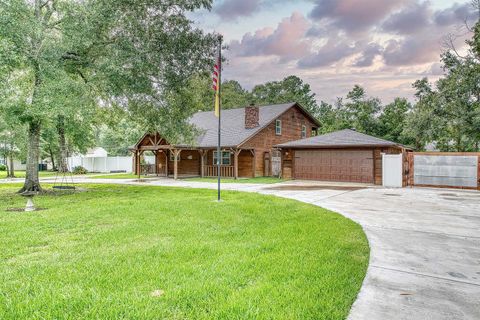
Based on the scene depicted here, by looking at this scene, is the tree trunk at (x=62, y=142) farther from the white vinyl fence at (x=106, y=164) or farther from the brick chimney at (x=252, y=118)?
the brick chimney at (x=252, y=118)

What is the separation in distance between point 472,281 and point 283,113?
20.0 meters

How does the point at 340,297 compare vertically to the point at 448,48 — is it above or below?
below

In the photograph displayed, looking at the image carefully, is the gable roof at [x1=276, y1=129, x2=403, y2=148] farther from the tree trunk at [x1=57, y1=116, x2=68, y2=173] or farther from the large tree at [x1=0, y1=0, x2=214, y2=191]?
the tree trunk at [x1=57, y1=116, x2=68, y2=173]

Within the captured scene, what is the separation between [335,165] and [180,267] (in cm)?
1518

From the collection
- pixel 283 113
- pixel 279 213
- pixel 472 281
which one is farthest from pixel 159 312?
pixel 283 113

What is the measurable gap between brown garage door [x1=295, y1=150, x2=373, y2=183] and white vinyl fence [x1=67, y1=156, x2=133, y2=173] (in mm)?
19199

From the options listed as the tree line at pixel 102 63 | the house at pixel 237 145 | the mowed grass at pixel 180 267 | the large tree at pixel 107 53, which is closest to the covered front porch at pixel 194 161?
the house at pixel 237 145

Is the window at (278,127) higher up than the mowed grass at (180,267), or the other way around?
the window at (278,127)

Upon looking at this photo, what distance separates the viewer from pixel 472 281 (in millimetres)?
3398

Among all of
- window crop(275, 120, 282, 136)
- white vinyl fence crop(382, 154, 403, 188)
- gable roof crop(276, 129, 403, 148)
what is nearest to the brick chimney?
window crop(275, 120, 282, 136)

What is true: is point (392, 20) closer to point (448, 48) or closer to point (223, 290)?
point (448, 48)

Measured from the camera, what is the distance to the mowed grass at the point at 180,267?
2705 mm

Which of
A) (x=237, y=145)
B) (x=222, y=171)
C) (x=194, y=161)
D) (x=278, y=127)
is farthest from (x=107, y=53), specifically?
(x=278, y=127)

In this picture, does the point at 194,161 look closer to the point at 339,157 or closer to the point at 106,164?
the point at 339,157
